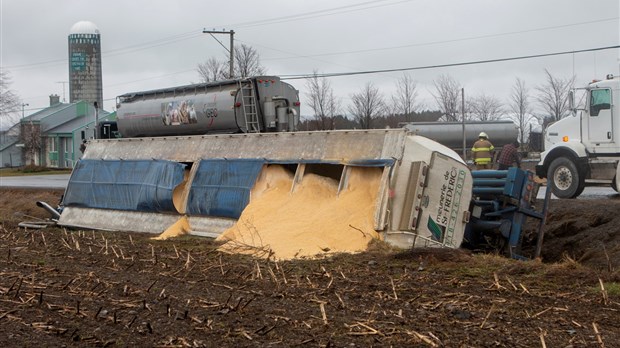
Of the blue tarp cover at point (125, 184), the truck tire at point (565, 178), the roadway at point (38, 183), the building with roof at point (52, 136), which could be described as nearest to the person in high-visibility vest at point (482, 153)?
the truck tire at point (565, 178)

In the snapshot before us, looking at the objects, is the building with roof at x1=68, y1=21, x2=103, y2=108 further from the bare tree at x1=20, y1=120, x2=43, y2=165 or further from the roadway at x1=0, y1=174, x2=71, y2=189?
the roadway at x1=0, y1=174, x2=71, y2=189

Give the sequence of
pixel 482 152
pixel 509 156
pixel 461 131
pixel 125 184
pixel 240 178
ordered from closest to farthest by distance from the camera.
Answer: pixel 240 178, pixel 125 184, pixel 509 156, pixel 482 152, pixel 461 131

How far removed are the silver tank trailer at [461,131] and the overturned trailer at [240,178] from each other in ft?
77.0

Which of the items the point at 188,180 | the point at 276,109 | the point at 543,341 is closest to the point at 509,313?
the point at 543,341

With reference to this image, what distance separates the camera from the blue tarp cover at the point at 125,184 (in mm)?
16438

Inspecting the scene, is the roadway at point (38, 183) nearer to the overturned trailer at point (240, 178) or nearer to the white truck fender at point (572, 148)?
the overturned trailer at point (240, 178)

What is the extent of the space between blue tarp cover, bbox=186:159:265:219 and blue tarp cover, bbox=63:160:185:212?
23.8 inches

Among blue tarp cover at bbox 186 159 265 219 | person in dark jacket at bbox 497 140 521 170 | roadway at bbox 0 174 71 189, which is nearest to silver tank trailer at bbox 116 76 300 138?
blue tarp cover at bbox 186 159 265 219

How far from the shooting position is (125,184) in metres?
17.7

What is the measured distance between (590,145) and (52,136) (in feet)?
221

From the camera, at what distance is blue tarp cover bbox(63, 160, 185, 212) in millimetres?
16438

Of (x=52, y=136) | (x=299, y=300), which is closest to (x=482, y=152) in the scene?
(x=299, y=300)

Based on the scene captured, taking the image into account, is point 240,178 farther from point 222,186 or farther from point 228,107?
point 228,107

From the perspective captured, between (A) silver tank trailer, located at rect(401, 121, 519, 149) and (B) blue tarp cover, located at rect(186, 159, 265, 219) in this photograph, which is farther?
(A) silver tank trailer, located at rect(401, 121, 519, 149)
